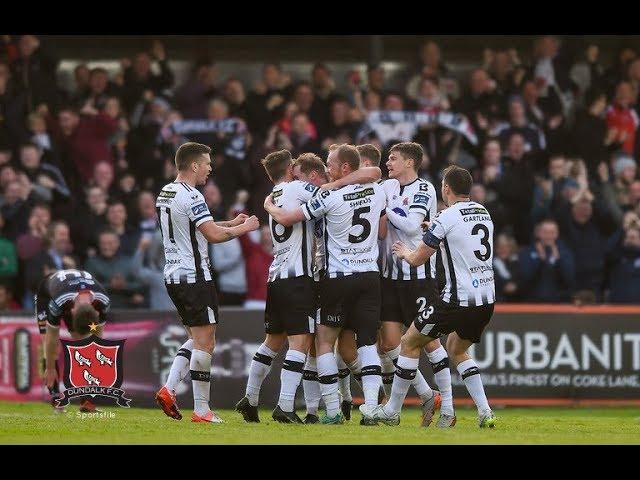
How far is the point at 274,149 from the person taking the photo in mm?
20203

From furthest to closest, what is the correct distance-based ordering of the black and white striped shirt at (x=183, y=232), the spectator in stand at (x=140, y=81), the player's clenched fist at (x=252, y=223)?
1. the spectator in stand at (x=140, y=81)
2. the black and white striped shirt at (x=183, y=232)
3. the player's clenched fist at (x=252, y=223)

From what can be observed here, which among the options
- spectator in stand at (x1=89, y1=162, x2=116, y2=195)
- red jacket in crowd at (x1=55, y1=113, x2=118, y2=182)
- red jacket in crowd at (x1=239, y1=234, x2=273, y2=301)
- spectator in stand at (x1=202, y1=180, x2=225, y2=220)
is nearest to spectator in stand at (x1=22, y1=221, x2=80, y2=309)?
spectator in stand at (x1=89, y1=162, x2=116, y2=195)

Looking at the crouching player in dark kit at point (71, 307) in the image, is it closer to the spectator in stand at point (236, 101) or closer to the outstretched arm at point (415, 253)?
the outstretched arm at point (415, 253)

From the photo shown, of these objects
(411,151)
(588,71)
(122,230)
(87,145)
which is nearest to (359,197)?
(411,151)

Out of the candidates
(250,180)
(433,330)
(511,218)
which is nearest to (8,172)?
(250,180)

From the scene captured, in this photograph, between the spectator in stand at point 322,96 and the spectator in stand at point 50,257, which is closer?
the spectator in stand at point 50,257

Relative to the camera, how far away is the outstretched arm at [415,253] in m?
12.4

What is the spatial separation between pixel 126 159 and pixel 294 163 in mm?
7694

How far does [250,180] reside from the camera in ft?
65.9

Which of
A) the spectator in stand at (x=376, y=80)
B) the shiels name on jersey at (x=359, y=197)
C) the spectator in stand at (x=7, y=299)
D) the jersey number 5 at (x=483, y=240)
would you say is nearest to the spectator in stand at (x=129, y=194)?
the spectator in stand at (x=7, y=299)

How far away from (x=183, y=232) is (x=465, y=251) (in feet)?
8.27

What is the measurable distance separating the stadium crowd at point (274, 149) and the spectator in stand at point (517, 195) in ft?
0.07

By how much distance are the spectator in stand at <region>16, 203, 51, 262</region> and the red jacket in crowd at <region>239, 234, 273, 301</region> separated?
2.58 m

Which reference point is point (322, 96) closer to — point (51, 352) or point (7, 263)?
point (7, 263)
